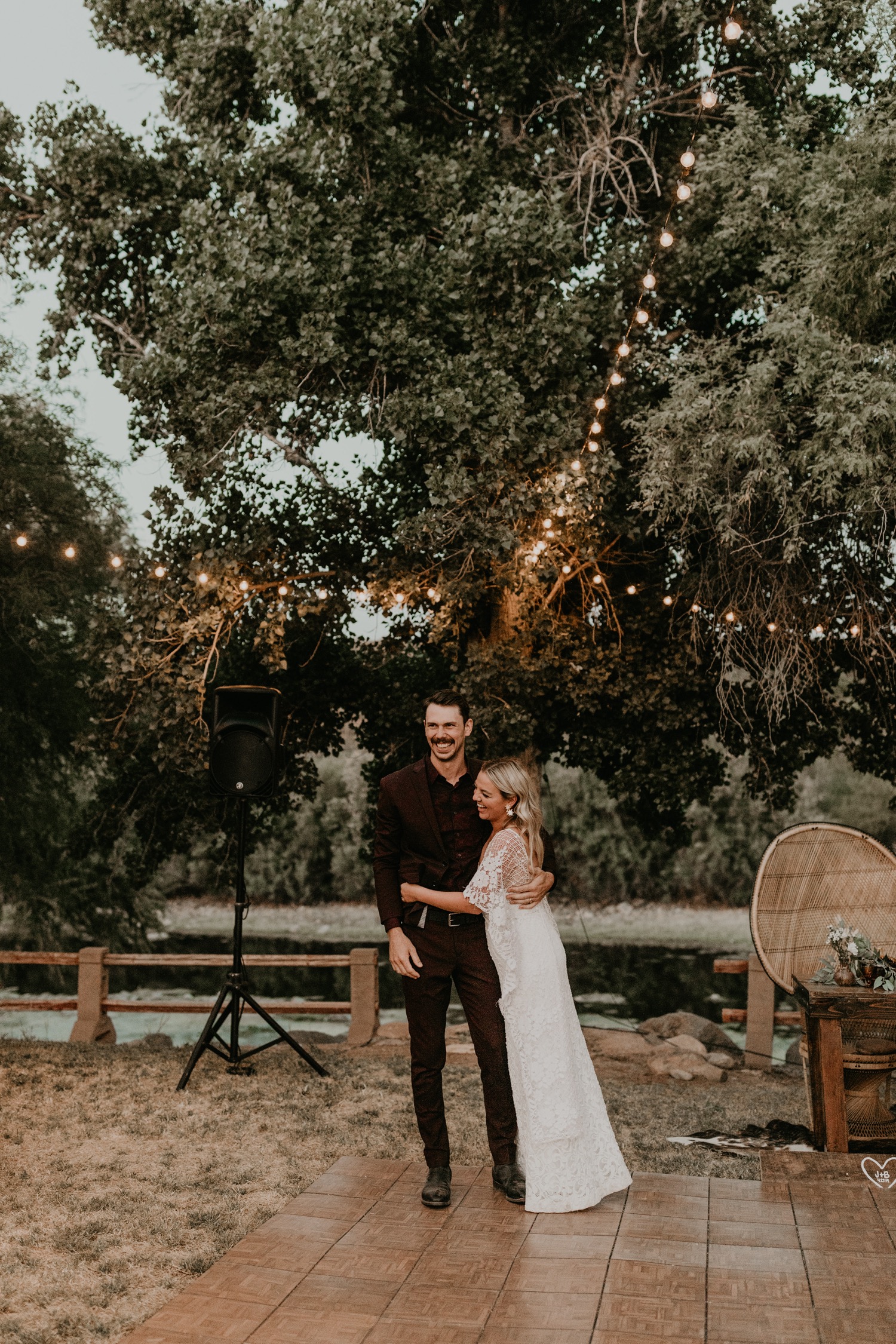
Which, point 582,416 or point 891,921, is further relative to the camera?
point 582,416

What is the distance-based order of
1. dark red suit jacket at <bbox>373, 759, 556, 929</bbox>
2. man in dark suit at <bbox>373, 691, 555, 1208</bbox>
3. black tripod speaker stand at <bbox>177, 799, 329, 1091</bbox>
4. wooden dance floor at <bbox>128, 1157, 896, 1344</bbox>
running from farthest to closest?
black tripod speaker stand at <bbox>177, 799, 329, 1091</bbox>, dark red suit jacket at <bbox>373, 759, 556, 929</bbox>, man in dark suit at <bbox>373, 691, 555, 1208</bbox>, wooden dance floor at <bbox>128, 1157, 896, 1344</bbox>

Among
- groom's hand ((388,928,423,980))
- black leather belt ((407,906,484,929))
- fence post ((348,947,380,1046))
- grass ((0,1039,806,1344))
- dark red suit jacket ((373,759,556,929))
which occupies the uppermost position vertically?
dark red suit jacket ((373,759,556,929))

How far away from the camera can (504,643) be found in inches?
287

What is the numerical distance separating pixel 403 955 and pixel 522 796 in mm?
637

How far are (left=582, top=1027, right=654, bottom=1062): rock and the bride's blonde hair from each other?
3.95 m

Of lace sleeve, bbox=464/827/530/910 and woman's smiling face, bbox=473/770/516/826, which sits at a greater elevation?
woman's smiling face, bbox=473/770/516/826

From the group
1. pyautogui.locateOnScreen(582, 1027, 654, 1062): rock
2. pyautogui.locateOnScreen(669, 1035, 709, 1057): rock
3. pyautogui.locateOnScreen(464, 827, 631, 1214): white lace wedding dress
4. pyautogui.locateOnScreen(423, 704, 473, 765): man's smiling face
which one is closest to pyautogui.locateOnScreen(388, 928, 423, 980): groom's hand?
pyautogui.locateOnScreen(464, 827, 631, 1214): white lace wedding dress

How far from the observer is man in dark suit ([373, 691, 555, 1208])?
3.50 meters

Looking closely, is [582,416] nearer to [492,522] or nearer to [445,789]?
[492,522]

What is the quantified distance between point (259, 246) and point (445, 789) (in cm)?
424

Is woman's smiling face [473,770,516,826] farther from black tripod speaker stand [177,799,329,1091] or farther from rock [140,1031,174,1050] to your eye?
rock [140,1031,174,1050]

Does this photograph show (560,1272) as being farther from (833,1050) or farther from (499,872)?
(833,1050)

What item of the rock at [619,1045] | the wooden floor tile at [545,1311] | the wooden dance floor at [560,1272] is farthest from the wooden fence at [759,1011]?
the wooden floor tile at [545,1311]

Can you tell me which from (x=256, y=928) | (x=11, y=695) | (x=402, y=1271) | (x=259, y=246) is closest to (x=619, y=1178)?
(x=402, y=1271)
